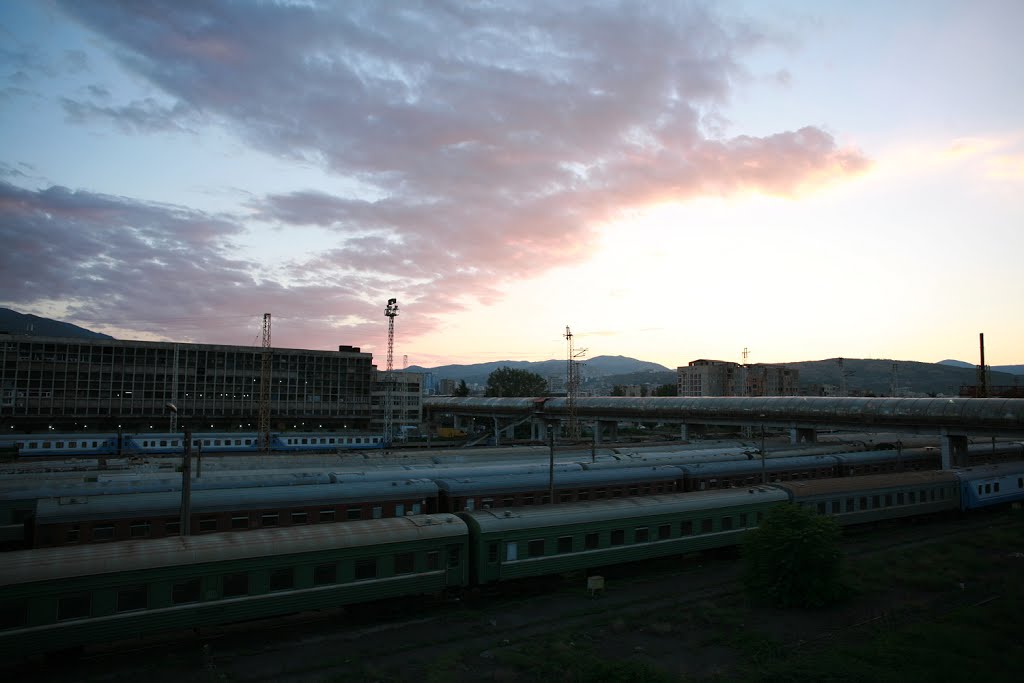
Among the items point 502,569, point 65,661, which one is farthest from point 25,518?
point 502,569

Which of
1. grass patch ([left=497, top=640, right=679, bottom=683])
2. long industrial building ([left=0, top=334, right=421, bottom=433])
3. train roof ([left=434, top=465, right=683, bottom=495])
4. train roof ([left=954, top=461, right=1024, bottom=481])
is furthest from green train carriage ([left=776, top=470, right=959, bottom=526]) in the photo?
long industrial building ([left=0, top=334, right=421, bottom=433])

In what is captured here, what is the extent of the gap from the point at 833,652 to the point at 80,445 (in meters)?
71.2

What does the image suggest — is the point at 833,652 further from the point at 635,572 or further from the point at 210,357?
the point at 210,357

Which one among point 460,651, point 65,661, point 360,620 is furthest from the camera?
point 360,620

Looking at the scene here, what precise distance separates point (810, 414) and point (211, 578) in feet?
236

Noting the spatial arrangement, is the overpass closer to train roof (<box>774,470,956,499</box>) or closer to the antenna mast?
train roof (<box>774,470,956,499</box>)

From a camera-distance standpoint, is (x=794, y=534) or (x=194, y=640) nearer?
(x=194, y=640)

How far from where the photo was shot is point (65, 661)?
55.9 feet

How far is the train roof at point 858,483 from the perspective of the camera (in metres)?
32.5

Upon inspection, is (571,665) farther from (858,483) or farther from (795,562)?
(858,483)

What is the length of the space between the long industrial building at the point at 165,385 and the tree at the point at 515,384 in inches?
2750

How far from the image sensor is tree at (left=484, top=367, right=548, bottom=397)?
590ft

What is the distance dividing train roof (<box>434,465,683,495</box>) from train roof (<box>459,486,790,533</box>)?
7144 millimetres

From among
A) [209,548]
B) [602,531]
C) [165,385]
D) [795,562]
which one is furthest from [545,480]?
[165,385]
